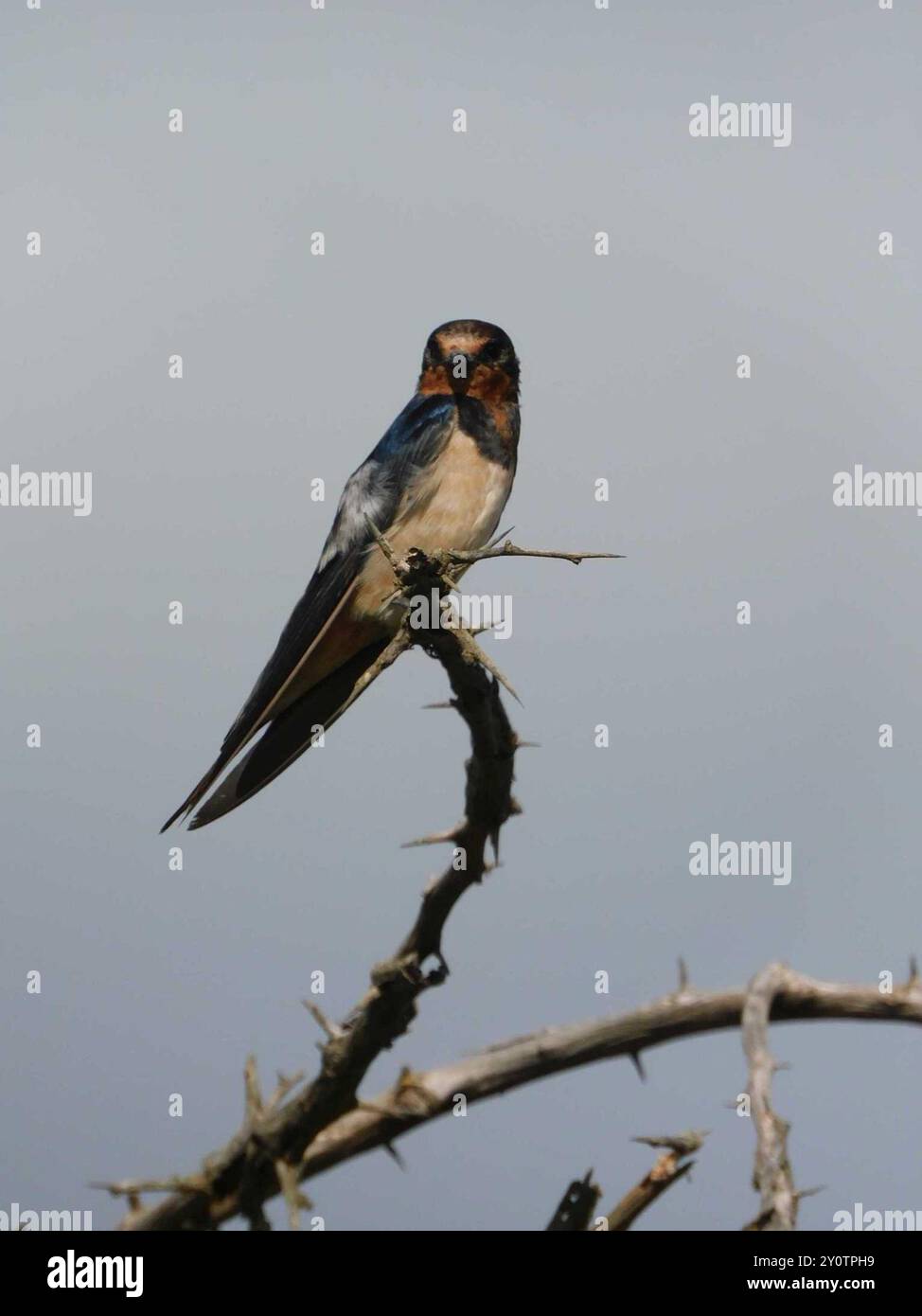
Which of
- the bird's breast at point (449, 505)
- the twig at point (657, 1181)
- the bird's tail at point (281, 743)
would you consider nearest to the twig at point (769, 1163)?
the twig at point (657, 1181)

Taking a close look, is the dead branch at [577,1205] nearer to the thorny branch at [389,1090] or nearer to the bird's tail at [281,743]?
the thorny branch at [389,1090]

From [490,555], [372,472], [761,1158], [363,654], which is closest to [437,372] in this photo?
[372,472]

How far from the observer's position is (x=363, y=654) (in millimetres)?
8570

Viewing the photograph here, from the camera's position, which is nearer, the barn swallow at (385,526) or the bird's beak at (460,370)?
the barn swallow at (385,526)

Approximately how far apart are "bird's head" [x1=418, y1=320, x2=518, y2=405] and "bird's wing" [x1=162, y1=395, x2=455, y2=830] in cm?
13

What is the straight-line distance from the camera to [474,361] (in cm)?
935

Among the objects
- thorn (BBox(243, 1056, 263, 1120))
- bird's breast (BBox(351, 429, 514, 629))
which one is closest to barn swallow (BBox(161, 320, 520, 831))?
bird's breast (BBox(351, 429, 514, 629))

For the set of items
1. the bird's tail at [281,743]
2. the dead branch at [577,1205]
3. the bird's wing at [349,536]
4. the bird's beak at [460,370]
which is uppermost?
the bird's beak at [460,370]

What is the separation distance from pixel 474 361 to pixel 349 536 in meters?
1.28

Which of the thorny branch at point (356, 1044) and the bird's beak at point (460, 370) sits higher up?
the bird's beak at point (460, 370)

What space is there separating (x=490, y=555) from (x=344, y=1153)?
197 cm

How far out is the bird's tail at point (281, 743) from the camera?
295 inches

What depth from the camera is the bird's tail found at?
7492mm

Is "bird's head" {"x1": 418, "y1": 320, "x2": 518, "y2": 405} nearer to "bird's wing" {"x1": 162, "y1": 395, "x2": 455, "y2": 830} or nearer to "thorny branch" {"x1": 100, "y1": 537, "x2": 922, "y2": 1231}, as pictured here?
"bird's wing" {"x1": 162, "y1": 395, "x2": 455, "y2": 830}
